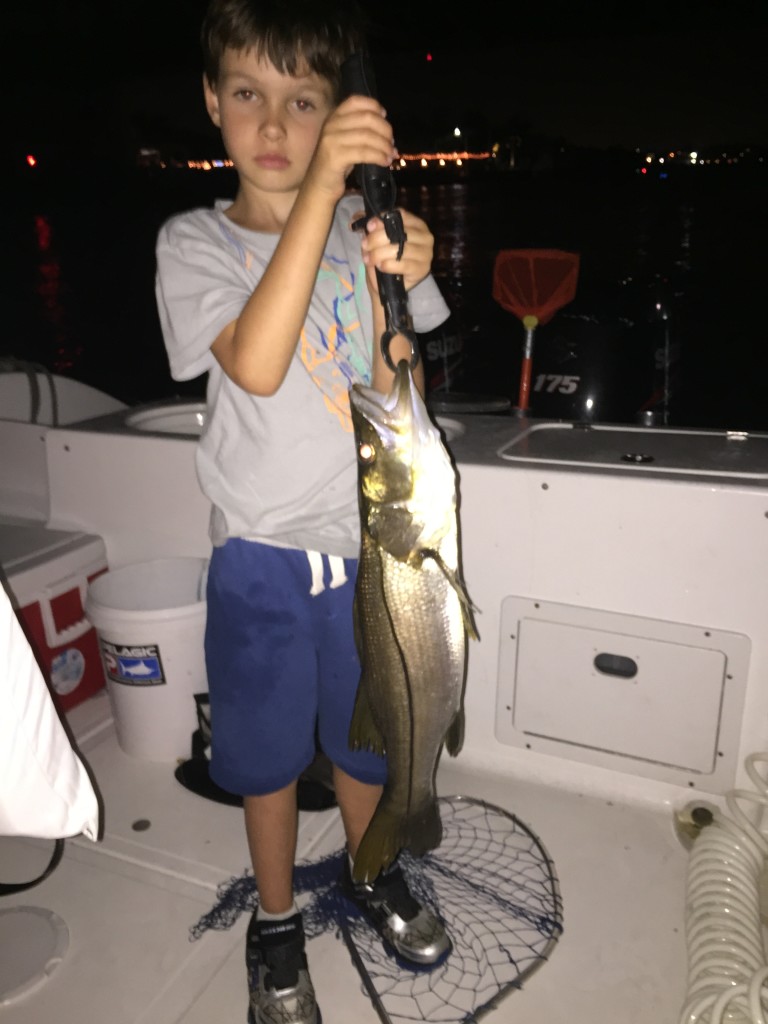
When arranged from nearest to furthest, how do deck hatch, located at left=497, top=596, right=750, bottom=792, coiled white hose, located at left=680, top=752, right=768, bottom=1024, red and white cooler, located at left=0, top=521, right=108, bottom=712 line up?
coiled white hose, located at left=680, top=752, right=768, bottom=1024 → deck hatch, located at left=497, top=596, right=750, bottom=792 → red and white cooler, located at left=0, top=521, right=108, bottom=712

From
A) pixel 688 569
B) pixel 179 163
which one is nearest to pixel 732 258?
pixel 688 569

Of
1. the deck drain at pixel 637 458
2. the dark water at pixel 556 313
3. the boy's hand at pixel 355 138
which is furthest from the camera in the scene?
the dark water at pixel 556 313

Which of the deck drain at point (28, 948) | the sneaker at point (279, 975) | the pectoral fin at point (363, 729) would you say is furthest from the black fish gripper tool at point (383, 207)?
the deck drain at point (28, 948)

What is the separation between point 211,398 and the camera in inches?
72.4

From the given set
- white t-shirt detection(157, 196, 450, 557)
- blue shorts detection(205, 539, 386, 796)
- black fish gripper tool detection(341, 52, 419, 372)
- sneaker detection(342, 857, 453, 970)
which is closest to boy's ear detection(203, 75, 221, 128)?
white t-shirt detection(157, 196, 450, 557)

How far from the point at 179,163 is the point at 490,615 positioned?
235 ft

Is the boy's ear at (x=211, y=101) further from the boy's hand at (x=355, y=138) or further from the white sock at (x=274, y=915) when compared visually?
the white sock at (x=274, y=915)

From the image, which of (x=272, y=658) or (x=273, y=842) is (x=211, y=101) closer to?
(x=272, y=658)

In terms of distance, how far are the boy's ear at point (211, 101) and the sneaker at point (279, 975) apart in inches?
79.9

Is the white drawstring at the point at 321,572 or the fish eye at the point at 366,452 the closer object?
the fish eye at the point at 366,452

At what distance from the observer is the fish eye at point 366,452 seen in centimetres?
140

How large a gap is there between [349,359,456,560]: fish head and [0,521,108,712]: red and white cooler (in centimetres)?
194

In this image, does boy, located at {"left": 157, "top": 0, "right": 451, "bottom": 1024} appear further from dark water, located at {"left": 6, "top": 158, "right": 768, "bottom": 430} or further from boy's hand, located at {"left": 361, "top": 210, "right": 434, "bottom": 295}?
dark water, located at {"left": 6, "top": 158, "right": 768, "bottom": 430}

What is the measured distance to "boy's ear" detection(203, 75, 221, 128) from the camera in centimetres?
171
